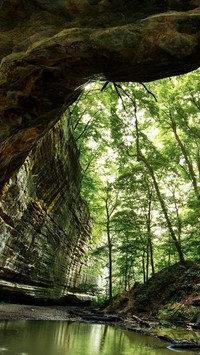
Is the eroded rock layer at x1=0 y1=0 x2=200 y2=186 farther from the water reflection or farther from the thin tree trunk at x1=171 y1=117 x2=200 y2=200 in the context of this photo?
the thin tree trunk at x1=171 y1=117 x2=200 y2=200

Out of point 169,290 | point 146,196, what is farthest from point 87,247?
point 169,290

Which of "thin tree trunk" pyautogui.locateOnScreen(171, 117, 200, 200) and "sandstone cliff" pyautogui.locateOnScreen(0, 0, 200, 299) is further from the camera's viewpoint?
"thin tree trunk" pyautogui.locateOnScreen(171, 117, 200, 200)

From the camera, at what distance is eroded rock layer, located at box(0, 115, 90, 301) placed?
40.5 ft

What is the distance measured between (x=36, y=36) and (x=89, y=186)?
21.0 meters

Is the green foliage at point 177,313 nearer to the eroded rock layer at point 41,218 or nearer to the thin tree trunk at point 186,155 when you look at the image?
the eroded rock layer at point 41,218

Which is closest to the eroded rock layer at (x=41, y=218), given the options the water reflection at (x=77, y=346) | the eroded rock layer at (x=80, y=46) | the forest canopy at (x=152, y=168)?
the forest canopy at (x=152, y=168)

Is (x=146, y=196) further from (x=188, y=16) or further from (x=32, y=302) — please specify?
(x=188, y=16)

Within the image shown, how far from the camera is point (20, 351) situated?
16.5ft

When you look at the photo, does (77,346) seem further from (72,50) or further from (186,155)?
(186,155)

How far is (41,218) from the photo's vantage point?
50.0ft

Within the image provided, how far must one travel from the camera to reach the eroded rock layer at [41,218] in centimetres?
1235

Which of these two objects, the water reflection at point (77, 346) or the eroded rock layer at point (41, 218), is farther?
the eroded rock layer at point (41, 218)

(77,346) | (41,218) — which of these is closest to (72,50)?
(77,346)

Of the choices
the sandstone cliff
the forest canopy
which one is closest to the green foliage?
the forest canopy
